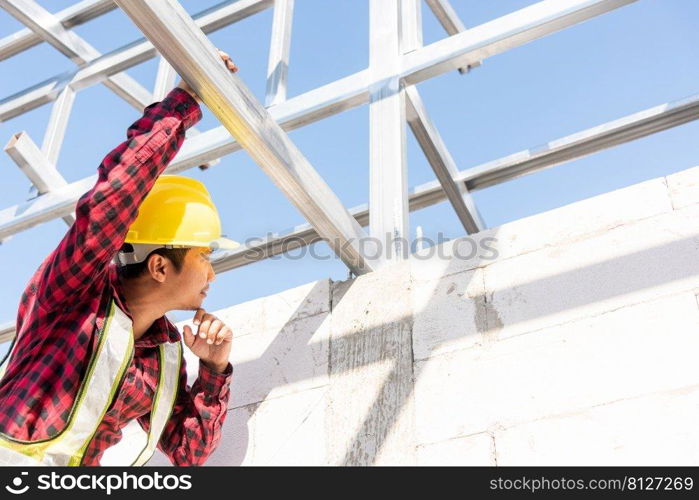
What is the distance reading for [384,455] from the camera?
2.96 meters

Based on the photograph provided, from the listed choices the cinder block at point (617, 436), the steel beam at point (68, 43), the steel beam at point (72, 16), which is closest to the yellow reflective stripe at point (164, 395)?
the cinder block at point (617, 436)

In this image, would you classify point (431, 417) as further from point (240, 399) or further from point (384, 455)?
point (240, 399)

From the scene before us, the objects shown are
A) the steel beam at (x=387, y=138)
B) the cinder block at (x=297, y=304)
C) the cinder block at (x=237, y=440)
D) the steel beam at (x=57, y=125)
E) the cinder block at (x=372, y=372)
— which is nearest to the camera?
the cinder block at (x=372, y=372)

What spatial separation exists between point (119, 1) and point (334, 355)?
1.56 metres

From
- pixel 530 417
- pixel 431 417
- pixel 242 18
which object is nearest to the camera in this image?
pixel 530 417

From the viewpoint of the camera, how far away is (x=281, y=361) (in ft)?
11.3

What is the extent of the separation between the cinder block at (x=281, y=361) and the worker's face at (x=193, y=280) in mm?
557

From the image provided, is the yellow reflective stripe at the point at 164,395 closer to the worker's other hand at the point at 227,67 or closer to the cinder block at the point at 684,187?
the worker's other hand at the point at 227,67

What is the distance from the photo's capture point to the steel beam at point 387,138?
3621mm

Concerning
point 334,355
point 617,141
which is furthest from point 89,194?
point 617,141

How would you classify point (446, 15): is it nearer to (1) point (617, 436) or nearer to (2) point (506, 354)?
(2) point (506, 354)

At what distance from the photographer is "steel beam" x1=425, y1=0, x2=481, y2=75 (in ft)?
18.4
